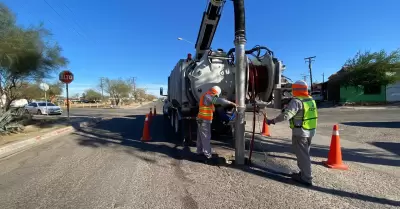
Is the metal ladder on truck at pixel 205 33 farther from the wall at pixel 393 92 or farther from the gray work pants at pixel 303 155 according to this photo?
the wall at pixel 393 92

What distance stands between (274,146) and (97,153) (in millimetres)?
4962

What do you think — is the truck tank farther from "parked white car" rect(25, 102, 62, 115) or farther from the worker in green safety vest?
"parked white car" rect(25, 102, 62, 115)

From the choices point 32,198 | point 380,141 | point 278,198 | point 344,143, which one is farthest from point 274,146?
point 32,198

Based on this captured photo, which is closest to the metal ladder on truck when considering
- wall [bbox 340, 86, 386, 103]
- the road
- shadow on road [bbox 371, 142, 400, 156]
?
the road

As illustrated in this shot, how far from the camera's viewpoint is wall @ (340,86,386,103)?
33281 mm

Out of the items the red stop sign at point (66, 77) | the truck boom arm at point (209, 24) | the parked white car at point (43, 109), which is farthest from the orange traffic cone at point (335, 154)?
the parked white car at point (43, 109)

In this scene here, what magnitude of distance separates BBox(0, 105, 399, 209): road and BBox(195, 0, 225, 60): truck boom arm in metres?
5.22

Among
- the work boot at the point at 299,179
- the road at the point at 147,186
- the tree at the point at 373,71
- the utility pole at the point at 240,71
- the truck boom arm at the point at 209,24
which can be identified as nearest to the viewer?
the road at the point at 147,186

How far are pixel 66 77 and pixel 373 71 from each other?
31.7m

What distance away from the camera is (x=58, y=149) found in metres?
8.14

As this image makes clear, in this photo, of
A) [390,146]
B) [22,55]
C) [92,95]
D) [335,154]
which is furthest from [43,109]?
[92,95]

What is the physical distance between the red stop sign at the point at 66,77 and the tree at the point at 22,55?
51cm

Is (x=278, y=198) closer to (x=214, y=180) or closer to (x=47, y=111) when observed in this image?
(x=214, y=180)

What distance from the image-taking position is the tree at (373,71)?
31172mm
